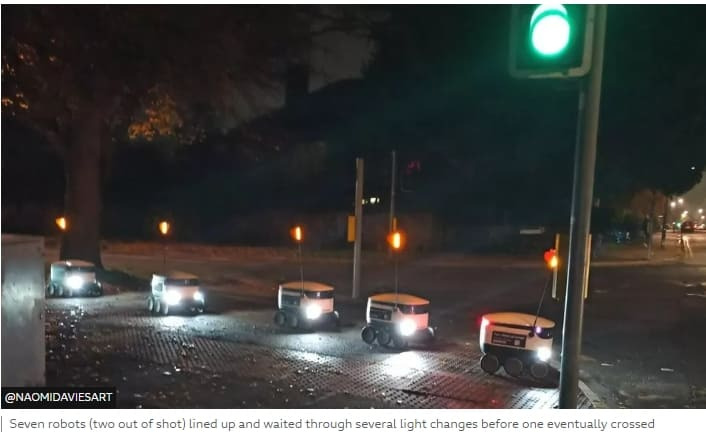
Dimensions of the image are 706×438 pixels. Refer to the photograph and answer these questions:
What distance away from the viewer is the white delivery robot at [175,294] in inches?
494

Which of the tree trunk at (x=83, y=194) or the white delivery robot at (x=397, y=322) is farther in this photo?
the tree trunk at (x=83, y=194)

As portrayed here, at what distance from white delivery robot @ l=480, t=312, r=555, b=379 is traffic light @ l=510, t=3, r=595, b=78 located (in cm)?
516

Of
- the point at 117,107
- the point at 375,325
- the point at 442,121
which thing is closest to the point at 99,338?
the point at 375,325

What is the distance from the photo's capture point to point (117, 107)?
15.2 metres

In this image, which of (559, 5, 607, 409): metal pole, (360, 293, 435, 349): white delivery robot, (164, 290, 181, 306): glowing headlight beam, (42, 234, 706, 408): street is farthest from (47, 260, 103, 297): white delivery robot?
(559, 5, 607, 409): metal pole

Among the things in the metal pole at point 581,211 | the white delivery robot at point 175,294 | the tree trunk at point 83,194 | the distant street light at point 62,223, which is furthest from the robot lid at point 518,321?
the tree trunk at point 83,194

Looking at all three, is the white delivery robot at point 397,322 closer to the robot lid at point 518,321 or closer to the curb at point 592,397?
the robot lid at point 518,321

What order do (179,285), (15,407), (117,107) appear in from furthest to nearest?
(117,107) → (179,285) → (15,407)

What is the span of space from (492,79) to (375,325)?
56.9ft

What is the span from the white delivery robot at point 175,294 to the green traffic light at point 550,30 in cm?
982

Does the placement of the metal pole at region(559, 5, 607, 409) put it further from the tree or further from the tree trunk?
the tree trunk

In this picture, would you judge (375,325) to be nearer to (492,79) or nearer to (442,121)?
(492,79)

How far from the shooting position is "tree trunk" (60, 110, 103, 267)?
17.8 meters

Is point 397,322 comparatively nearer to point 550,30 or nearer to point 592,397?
point 592,397
